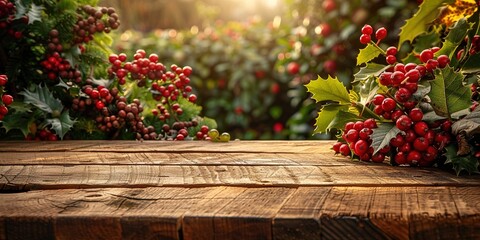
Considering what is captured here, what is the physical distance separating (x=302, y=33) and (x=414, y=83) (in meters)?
2.47

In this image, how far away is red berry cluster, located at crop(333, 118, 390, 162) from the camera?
144cm

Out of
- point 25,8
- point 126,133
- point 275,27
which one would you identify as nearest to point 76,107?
point 126,133

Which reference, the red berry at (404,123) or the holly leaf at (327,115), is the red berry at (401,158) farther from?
the holly leaf at (327,115)

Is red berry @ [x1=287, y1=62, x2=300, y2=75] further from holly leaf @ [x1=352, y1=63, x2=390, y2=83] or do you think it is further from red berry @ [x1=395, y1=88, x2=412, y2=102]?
red berry @ [x1=395, y1=88, x2=412, y2=102]

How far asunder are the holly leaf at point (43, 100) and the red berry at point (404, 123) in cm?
103

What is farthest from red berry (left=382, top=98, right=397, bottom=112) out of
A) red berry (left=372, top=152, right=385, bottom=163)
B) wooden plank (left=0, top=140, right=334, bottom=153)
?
wooden plank (left=0, top=140, right=334, bottom=153)

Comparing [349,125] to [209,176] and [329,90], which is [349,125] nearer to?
[329,90]

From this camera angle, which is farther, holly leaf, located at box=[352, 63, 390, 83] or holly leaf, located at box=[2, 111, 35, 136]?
holly leaf, located at box=[2, 111, 35, 136]

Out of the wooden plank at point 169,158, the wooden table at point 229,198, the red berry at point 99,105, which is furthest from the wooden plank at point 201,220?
the red berry at point 99,105

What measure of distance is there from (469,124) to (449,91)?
3.3 inches

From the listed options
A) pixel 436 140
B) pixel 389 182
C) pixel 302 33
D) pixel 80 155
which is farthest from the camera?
pixel 302 33

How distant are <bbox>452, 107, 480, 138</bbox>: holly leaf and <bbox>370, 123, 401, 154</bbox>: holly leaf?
0.12 metres

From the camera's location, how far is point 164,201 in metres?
1.07

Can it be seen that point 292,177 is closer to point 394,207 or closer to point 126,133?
point 394,207
